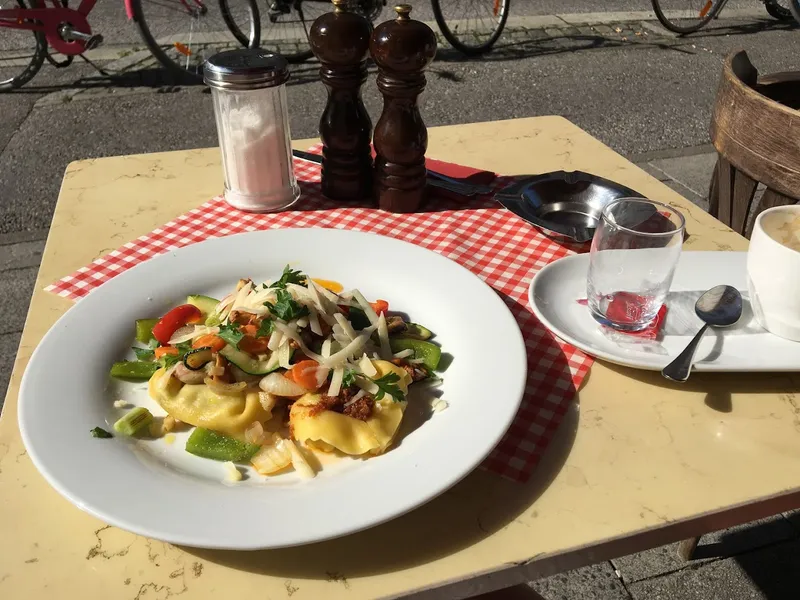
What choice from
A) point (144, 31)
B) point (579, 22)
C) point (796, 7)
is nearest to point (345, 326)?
point (144, 31)

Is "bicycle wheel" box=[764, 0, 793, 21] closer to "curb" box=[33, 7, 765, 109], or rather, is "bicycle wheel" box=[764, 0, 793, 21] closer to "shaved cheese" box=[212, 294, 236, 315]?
"curb" box=[33, 7, 765, 109]

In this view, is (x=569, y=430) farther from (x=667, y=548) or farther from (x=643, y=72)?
(x=643, y=72)

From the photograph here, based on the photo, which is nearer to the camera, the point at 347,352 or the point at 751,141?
the point at 347,352

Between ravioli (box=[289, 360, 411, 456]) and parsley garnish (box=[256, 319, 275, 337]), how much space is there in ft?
0.45

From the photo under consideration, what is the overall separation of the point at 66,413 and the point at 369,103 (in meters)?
3.99

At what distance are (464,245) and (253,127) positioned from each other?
0.56 m

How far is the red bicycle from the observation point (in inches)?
181

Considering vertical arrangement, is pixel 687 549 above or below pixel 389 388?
below

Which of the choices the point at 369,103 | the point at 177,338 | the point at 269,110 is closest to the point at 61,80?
the point at 369,103

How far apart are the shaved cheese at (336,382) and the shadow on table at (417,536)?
0.16 metres

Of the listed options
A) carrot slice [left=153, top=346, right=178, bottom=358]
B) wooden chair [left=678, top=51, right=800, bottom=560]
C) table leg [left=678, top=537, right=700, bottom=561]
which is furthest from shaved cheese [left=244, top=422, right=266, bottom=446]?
table leg [left=678, top=537, right=700, bottom=561]

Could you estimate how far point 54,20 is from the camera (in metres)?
4.62

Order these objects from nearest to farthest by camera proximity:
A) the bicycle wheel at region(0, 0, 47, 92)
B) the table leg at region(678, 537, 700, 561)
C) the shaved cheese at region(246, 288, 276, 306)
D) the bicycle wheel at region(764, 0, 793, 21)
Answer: the shaved cheese at region(246, 288, 276, 306)
the table leg at region(678, 537, 700, 561)
the bicycle wheel at region(0, 0, 47, 92)
the bicycle wheel at region(764, 0, 793, 21)

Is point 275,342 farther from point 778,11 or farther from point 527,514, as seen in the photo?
point 778,11
